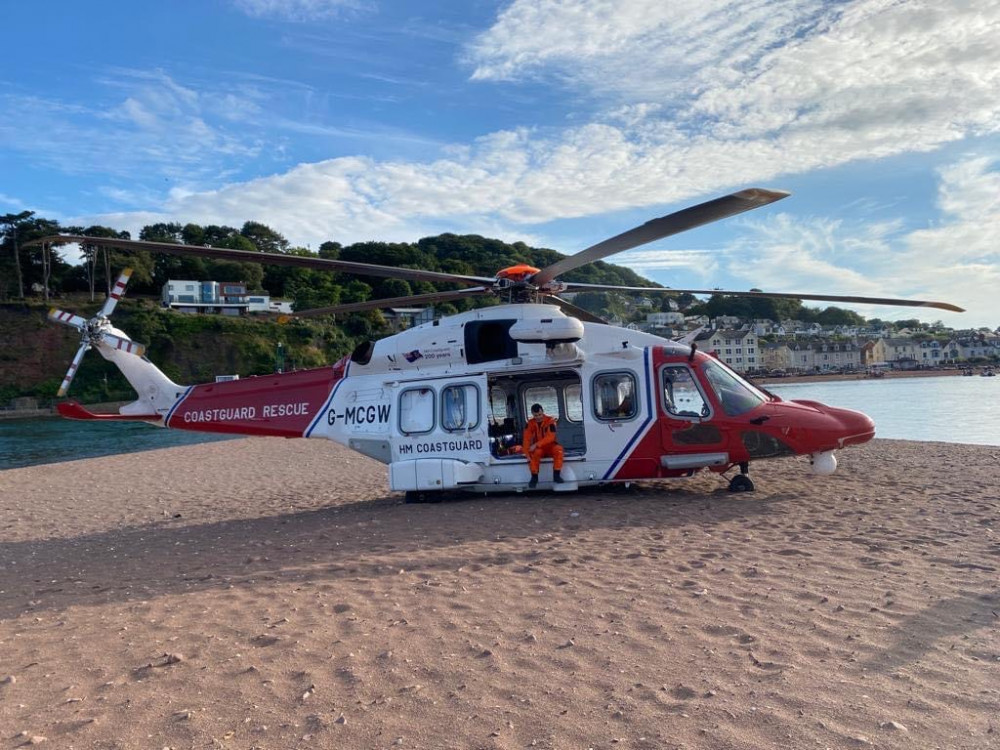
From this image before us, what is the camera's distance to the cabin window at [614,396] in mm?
10695

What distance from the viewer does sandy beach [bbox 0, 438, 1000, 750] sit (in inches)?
147

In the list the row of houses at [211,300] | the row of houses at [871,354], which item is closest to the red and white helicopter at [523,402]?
the row of houses at [211,300]

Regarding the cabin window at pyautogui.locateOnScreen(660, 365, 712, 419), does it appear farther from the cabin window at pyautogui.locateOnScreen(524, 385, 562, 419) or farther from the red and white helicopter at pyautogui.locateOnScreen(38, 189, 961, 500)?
the cabin window at pyautogui.locateOnScreen(524, 385, 562, 419)

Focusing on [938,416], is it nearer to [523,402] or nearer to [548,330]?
[523,402]

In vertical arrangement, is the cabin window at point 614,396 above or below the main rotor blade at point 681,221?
below

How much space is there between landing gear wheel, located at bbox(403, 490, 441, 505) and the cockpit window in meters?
4.58

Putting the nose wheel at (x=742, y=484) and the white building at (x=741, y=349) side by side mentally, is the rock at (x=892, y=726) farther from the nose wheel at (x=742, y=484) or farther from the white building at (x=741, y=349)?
the white building at (x=741, y=349)

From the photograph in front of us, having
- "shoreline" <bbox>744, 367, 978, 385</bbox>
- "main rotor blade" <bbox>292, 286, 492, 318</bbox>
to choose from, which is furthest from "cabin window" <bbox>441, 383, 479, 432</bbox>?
"shoreline" <bbox>744, 367, 978, 385</bbox>

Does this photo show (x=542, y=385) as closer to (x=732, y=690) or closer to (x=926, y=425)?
(x=732, y=690)

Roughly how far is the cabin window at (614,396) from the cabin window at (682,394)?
0.48 m

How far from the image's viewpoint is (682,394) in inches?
418

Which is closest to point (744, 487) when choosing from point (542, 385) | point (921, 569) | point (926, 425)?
point (542, 385)

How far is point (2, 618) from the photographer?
6059mm

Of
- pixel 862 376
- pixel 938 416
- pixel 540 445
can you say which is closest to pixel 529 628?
pixel 540 445
